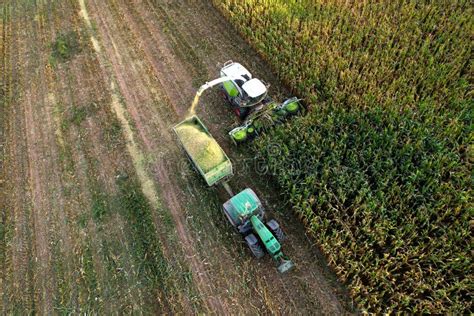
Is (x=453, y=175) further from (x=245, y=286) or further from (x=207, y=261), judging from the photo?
(x=207, y=261)

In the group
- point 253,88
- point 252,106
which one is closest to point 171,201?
point 252,106

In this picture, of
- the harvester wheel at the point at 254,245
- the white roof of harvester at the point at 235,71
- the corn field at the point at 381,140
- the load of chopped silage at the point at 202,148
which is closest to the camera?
the corn field at the point at 381,140

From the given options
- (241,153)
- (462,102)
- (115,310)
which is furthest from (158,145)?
(462,102)

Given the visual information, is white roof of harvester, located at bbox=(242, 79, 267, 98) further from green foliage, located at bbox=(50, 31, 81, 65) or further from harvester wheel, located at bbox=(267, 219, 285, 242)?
green foliage, located at bbox=(50, 31, 81, 65)

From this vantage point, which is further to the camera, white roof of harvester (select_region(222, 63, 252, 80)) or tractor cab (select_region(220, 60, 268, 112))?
white roof of harvester (select_region(222, 63, 252, 80))

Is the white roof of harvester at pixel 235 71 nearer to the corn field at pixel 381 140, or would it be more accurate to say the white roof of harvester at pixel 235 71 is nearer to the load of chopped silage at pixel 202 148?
Answer: the corn field at pixel 381 140

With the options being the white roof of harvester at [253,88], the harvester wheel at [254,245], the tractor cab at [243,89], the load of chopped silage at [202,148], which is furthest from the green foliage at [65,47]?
the harvester wheel at [254,245]

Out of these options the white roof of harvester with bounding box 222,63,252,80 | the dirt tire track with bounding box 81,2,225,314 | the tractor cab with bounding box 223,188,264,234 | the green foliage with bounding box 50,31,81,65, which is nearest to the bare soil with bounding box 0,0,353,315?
the dirt tire track with bounding box 81,2,225,314
